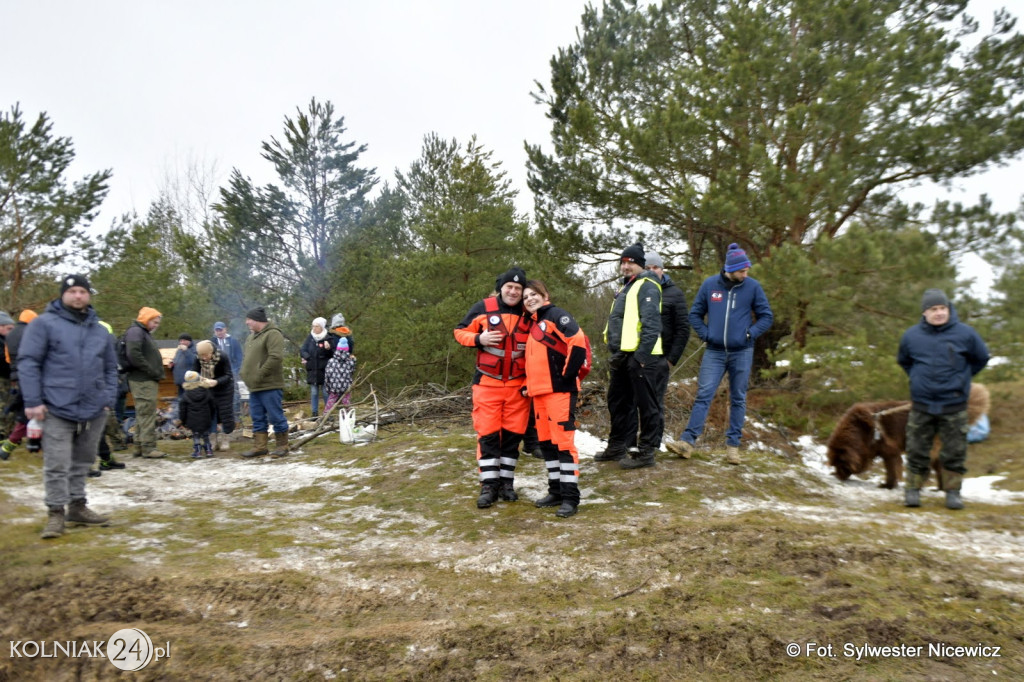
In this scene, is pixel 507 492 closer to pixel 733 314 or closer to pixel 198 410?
pixel 733 314

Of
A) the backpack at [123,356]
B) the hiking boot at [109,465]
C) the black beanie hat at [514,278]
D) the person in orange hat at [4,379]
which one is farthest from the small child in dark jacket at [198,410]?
the black beanie hat at [514,278]

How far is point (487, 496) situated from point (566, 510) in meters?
0.67

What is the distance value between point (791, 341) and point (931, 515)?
208 inches

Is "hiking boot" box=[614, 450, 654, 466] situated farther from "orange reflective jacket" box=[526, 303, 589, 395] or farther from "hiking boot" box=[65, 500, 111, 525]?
"hiking boot" box=[65, 500, 111, 525]

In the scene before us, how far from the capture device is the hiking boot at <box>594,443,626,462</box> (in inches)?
248

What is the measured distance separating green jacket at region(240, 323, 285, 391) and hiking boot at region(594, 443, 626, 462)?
13.0 ft

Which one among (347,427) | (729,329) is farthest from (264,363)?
(729,329)

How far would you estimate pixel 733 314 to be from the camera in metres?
5.95

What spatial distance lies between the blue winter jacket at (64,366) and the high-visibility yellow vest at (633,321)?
13.8ft

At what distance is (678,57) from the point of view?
39.5 ft

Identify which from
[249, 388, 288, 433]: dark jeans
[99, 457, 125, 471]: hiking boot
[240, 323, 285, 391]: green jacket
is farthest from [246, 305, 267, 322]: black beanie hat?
[99, 457, 125, 471]: hiking boot

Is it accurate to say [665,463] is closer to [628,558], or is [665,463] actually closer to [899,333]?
[628,558]

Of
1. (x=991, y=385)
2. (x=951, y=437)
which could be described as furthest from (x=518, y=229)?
(x=951, y=437)

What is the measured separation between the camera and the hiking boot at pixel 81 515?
4.75 metres
